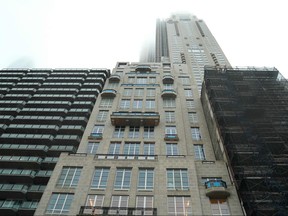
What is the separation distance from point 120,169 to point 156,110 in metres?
19.9

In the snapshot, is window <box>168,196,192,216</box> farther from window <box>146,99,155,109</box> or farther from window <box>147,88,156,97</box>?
window <box>147,88,156,97</box>

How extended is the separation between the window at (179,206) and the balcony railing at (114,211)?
209 cm

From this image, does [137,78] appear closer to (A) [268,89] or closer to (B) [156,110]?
(B) [156,110]

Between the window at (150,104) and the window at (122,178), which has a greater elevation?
the window at (150,104)

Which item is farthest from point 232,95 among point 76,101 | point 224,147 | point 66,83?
point 66,83

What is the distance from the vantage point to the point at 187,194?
96.6ft

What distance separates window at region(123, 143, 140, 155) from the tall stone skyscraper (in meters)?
0.17

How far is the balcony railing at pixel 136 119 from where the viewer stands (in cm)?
4534

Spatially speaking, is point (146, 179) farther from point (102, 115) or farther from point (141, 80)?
point (141, 80)

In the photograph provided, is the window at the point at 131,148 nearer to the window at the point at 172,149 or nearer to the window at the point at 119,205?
the window at the point at 172,149

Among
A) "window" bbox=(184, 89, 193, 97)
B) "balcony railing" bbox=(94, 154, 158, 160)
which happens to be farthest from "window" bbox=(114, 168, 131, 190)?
"window" bbox=(184, 89, 193, 97)

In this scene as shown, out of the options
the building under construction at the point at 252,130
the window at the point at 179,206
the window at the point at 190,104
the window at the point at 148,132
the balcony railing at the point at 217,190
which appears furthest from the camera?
the window at the point at 190,104

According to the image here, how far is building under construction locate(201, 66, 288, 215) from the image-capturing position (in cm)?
2930

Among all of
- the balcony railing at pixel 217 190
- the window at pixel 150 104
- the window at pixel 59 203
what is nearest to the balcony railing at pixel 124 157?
the window at pixel 59 203
